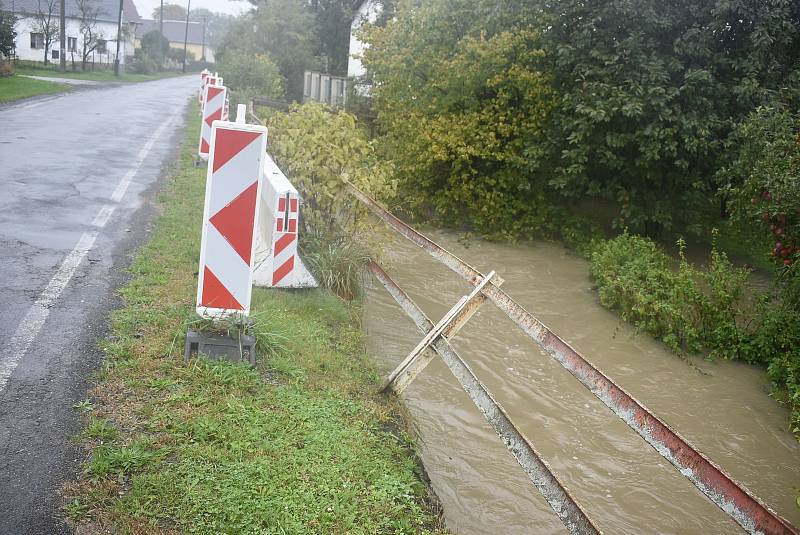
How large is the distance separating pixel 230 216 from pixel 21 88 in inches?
1000

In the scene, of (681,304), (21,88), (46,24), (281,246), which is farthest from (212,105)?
→ (46,24)

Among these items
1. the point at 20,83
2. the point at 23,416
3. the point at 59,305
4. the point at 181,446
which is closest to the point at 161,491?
the point at 181,446

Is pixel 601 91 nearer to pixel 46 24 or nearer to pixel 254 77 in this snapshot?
pixel 254 77

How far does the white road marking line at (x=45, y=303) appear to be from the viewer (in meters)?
4.63

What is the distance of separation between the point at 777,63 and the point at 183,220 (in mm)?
9608

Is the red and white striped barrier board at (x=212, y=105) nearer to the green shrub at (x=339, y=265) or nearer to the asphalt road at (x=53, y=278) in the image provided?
the asphalt road at (x=53, y=278)

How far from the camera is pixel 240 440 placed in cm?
399

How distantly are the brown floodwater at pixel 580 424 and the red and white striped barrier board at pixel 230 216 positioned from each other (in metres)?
1.91

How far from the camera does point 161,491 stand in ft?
11.2

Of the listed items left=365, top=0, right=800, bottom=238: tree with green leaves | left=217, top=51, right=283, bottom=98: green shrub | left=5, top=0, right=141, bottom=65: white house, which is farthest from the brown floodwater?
left=5, top=0, right=141, bottom=65: white house

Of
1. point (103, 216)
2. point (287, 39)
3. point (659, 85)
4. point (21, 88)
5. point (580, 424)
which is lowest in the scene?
point (580, 424)

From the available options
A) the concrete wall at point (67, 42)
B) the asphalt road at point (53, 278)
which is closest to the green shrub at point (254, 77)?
the asphalt road at point (53, 278)

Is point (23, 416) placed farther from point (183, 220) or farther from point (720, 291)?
point (720, 291)

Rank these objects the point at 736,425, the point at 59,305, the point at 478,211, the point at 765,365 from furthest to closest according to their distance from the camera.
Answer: the point at 478,211 → the point at 765,365 → the point at 736,425 → the point at 59,305
